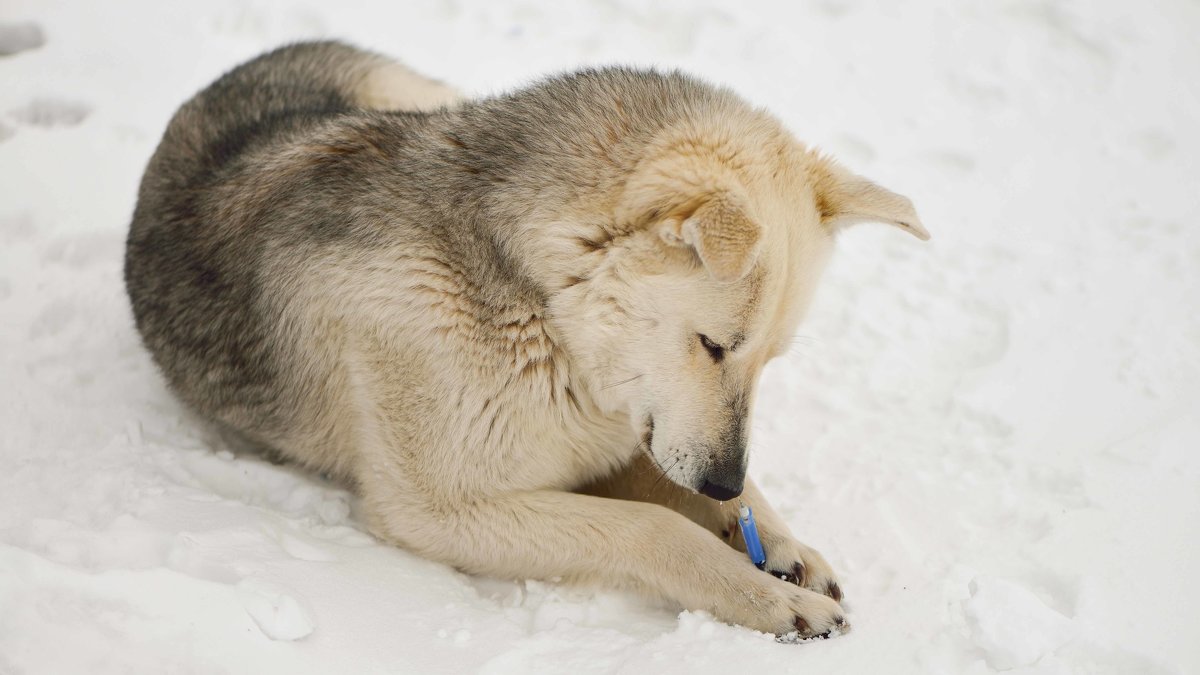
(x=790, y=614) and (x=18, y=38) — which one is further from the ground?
(x=790, y=614)

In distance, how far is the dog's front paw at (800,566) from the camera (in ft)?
A: 11.7

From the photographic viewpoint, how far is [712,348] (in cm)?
336

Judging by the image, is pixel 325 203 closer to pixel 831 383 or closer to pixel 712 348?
pixel 712 348

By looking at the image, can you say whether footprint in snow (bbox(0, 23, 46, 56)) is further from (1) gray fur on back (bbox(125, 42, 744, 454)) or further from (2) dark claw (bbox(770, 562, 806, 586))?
(2) dark claw (bbox(770, 562, 806, 586))

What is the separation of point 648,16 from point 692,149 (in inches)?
161

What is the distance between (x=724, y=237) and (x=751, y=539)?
121cm

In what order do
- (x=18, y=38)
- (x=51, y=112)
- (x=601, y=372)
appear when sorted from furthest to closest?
(x=18, y=38) < (x=51, y=112) < (x=601, y=372)

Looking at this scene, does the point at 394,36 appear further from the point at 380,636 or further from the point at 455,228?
the point at 380,636

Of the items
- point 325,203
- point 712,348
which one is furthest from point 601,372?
point 325,203

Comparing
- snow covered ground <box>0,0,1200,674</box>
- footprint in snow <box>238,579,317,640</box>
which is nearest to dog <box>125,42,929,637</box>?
snow covered ground <box>0,0,1200,674</box>

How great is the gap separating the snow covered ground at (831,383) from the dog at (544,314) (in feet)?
0.67

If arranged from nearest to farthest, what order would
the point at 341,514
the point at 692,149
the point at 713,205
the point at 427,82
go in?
1. the point at 713,205
2. the point at 692,149
3. the point at 341,514
4. the point at 427,82

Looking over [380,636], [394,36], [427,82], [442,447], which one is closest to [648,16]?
[394,36]

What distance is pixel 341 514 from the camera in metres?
3.91
